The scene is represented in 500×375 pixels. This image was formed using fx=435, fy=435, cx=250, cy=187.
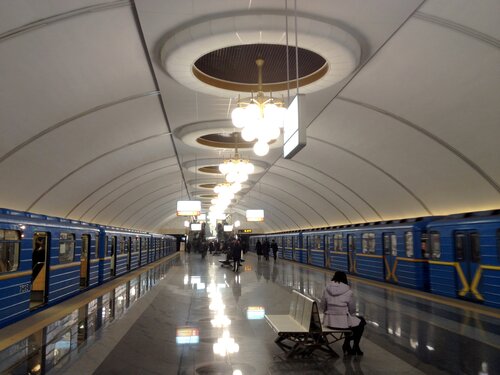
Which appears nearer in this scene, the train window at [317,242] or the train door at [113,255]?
the train door at [113,255]

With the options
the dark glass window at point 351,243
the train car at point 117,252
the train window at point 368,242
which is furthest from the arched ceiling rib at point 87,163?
the dark glass window at point 351,243

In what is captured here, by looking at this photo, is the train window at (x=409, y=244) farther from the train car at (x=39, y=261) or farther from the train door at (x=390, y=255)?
the train car at (x=39, y=261)

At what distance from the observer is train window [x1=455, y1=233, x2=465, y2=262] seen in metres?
11.2

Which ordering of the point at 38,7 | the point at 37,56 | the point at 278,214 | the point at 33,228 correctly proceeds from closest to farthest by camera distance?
the point at 38,7
the point at 37,56
the point at 33,228
the point at 278,214

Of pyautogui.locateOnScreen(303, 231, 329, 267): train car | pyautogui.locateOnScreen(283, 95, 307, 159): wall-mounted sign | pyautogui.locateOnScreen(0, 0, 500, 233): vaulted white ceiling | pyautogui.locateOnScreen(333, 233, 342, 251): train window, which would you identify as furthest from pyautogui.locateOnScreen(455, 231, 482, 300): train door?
pyautogui.locateOnScreen(303, 231, 329, 267): train car

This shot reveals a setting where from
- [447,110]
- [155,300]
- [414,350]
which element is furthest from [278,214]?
[414,350]

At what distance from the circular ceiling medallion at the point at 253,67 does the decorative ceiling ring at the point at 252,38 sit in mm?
344

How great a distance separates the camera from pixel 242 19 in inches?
249

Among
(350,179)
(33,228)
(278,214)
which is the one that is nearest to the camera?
(33,228)

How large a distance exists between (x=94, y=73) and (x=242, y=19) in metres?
3.11

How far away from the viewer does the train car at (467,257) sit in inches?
391

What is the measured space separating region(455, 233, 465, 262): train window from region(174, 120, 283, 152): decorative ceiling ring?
607 cm

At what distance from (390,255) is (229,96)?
952 cm

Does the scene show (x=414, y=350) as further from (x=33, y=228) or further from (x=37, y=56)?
(x=33, y=228)
